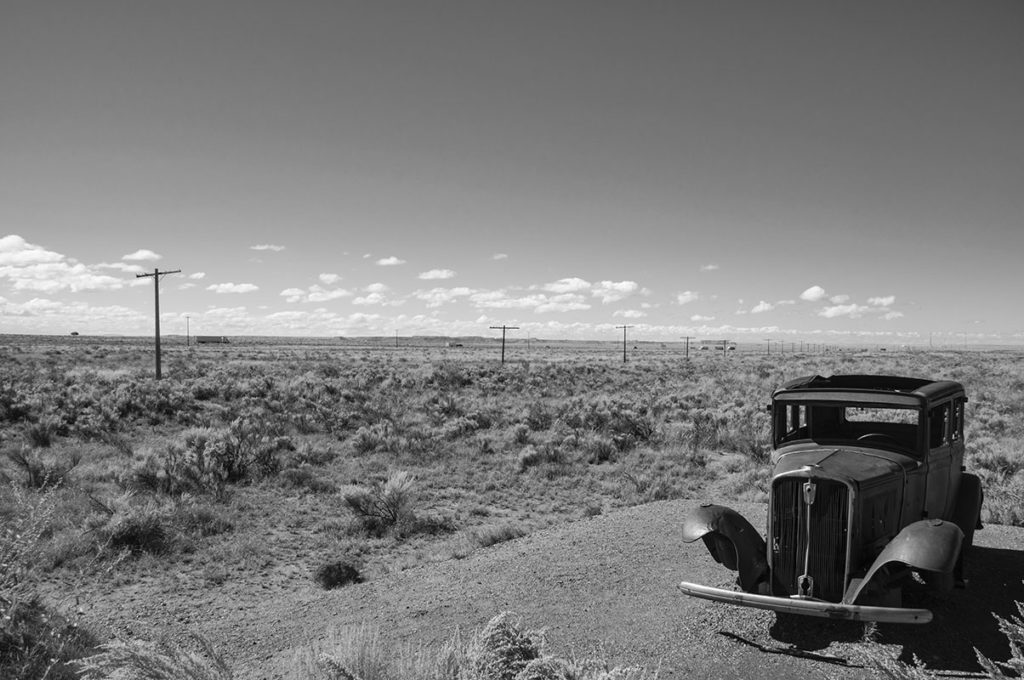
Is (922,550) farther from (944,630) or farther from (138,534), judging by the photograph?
(138,534)

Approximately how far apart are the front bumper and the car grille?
1.39 ft

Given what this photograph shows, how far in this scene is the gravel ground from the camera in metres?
5.81

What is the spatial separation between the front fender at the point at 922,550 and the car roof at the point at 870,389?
5.15 ft

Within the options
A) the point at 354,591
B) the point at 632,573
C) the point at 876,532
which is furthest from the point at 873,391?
the point at 354,591

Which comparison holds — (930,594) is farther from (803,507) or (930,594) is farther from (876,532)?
(803,507)

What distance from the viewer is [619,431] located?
20484 mm

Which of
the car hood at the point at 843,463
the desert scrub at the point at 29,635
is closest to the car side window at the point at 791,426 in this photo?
the car hood at the point at 843,463

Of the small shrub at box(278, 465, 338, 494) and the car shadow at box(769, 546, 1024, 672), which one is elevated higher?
the car shadow at box(769, 546, 1024, 672)

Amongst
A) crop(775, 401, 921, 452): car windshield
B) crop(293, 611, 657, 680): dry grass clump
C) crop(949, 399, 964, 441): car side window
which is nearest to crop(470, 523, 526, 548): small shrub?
crop(775, 401, 921, 452): car windshield

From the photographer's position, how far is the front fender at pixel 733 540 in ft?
21.4

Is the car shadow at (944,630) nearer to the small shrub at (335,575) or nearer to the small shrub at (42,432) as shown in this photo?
the small shrub at (335,575)

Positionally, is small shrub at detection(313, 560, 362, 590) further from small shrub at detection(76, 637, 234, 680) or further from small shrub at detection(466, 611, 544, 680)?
small shrub at detection(466, 611, 544, 680)

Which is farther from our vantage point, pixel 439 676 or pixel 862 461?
pixel 862 461

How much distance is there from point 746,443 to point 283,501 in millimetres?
12994
